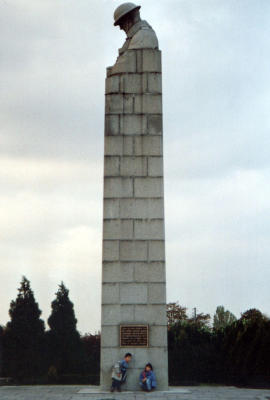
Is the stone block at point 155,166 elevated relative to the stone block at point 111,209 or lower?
elevated

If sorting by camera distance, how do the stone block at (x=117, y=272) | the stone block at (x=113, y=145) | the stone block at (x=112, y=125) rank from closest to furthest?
the stone block at (x=117, y=272)
the stone block at (x=113, y=145)
the stone block at (x=112, y=125)

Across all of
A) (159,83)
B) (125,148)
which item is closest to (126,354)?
(125,148)

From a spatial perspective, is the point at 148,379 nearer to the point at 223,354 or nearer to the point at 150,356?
the point at 150,356

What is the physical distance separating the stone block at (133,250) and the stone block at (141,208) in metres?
0.92

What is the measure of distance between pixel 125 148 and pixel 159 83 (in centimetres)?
276

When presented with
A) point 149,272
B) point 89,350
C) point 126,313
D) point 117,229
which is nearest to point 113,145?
point 117,229

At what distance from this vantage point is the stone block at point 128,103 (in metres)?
18.7

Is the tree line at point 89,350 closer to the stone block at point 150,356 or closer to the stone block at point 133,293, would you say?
the stone block at point 150,356

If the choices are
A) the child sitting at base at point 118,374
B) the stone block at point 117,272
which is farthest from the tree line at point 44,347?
the stone block at point 117,272

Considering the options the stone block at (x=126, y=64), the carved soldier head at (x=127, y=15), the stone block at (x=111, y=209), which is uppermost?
the carved soldier head at (x=127, y=15)

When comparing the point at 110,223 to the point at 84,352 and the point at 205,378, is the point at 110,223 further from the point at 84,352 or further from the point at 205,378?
the point at 84,352

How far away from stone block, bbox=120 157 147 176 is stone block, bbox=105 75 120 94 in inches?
102

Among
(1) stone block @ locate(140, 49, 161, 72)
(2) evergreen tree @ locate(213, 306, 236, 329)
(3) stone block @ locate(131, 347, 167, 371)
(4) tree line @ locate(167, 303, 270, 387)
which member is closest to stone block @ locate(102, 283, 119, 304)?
(3) stone block @ locate(131, 347, 167, 371)

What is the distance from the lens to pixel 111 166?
18188 millimetres
